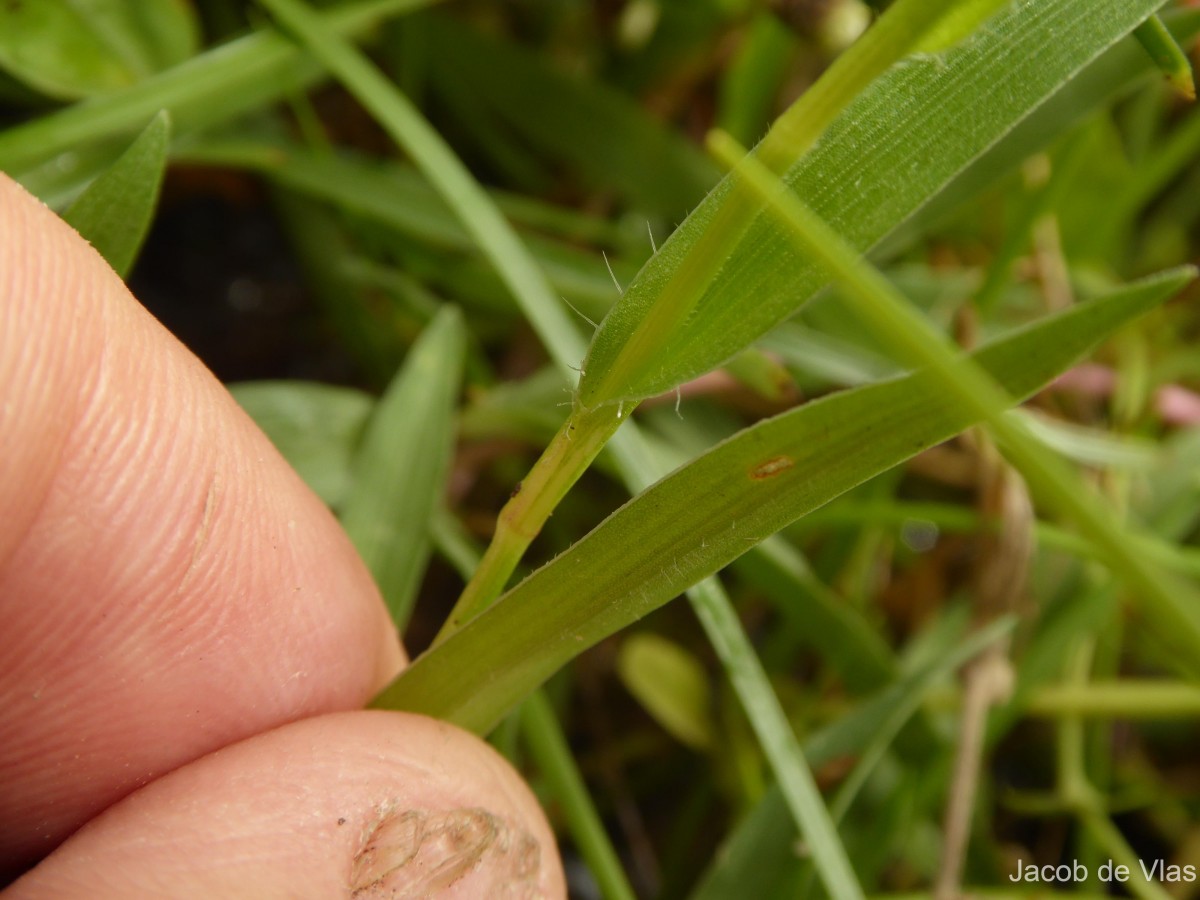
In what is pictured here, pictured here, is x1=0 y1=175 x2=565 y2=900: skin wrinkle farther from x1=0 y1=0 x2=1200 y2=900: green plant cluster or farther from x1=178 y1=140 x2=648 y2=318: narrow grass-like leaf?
x1=178 y1=140 x2=648 y2=318: narrow grass-like leaf

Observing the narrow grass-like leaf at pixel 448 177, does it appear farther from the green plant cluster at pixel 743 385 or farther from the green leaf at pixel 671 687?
the green leaf at pixel 671 687

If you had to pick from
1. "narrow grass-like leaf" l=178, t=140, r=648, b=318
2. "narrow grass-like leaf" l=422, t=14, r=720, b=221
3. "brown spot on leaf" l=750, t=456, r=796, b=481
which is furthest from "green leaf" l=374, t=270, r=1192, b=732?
"narrow grass-like leaf" l=422, t=14, r=720, b=221

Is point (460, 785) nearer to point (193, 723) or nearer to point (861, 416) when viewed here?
point (193, 723)

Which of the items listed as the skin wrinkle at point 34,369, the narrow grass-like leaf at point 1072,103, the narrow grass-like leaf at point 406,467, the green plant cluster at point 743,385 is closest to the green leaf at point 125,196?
the green plant cluster at point 743,385

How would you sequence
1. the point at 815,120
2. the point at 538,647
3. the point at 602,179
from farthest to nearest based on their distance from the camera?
the point at 602,179 < the point at 538,647 < the point at 815,120

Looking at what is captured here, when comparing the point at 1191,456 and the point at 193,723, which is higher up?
the point at 193,723

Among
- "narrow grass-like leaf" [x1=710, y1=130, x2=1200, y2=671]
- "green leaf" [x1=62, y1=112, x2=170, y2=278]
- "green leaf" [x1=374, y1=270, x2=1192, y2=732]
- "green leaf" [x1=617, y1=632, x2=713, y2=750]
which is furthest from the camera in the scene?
"green leaf" [x1=617, y1=632, x2=713, y2=750]

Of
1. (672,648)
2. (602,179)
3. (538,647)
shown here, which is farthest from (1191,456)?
(538,647)
